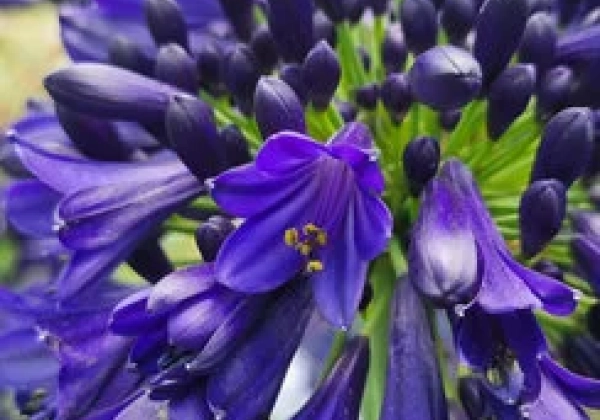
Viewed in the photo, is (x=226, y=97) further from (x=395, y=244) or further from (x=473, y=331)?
(x=473, y=331)

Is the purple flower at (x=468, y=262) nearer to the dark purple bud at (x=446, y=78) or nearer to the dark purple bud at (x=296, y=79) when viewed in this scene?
the dark purple bud at (x=446, y=78)

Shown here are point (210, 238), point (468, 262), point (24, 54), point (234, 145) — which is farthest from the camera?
point (24, 54)

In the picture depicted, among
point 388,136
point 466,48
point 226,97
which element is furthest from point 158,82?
point 466,48

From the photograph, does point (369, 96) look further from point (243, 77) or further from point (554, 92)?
point (554, 92)

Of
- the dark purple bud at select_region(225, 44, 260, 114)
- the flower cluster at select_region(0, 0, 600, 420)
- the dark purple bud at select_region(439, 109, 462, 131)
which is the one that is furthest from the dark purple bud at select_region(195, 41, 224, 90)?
the dark purple bud at select_region(439, 109, 462, 131)

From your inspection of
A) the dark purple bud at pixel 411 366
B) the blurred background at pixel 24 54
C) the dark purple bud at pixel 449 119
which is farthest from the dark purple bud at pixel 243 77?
the blurred background at pixel 24 54

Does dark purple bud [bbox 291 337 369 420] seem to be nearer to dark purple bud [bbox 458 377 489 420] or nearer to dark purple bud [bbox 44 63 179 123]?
dark purple bud [bbox 458 377 489 420]

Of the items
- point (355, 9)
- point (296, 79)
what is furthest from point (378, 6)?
point (296, 79)
